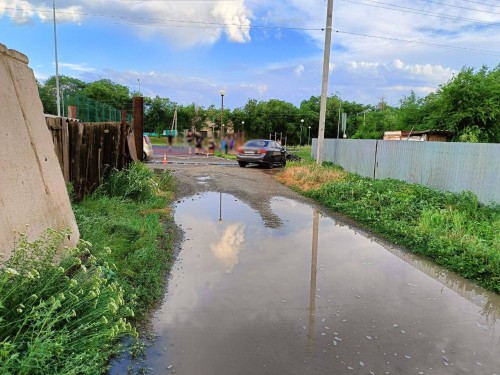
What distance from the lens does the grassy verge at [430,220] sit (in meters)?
5.19

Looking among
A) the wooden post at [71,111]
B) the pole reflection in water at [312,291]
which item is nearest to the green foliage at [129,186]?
the pole reflection in water at [312,291]

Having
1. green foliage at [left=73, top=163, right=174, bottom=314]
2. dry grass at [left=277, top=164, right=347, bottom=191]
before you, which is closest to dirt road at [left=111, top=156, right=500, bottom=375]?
green foliage at [left=73, top=163, right=174, bottom=314]

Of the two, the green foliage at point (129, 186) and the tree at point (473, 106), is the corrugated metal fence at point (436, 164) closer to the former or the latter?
the tree at point (473, 106)

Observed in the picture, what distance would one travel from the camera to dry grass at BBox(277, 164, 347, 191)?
39.9ft

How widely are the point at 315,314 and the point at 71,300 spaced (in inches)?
90.3


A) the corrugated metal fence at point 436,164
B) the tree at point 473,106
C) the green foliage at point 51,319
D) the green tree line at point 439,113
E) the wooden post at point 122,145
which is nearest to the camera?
the green foliage at point 51,319

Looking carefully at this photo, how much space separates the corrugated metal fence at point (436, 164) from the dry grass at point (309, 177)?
1.38 metres

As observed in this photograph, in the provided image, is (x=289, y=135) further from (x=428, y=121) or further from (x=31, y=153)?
(x=31, y=153)

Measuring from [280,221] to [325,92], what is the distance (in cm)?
933

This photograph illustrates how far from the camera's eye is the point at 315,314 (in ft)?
12.1

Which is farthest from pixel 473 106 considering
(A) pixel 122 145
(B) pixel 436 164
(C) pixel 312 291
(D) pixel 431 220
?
(C) pixel 312 291

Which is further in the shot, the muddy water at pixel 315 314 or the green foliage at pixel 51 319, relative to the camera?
the muddy water at pixel 315 314

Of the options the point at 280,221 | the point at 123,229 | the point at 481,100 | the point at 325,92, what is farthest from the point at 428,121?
the point at 123,229

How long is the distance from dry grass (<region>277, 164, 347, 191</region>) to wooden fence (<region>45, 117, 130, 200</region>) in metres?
5.97
